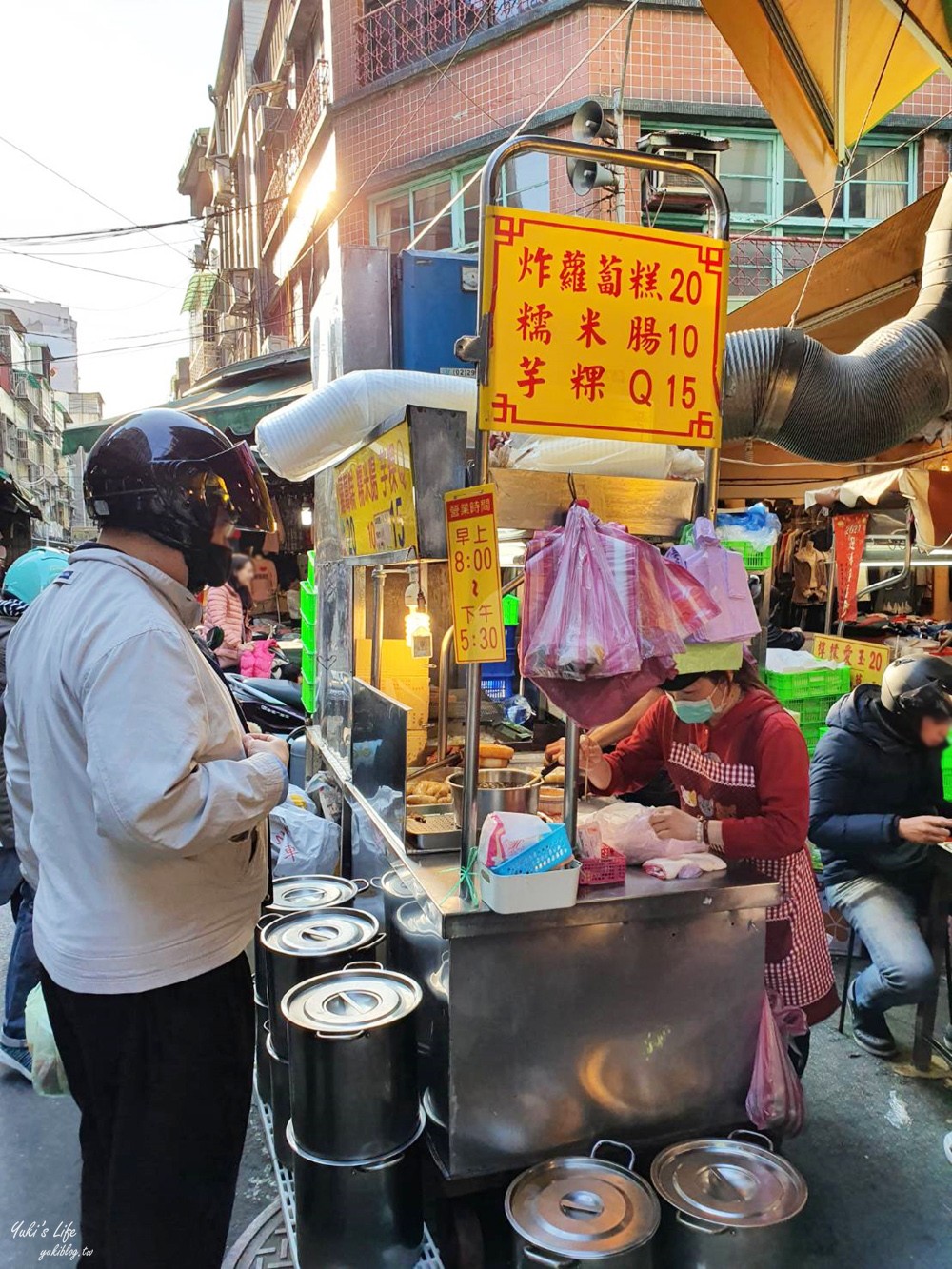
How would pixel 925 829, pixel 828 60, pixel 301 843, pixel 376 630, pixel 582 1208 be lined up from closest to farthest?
pixel 582 1208 → pixel 925 829 → pixel 301 843 → pixel 376 630 → pixel 828 60

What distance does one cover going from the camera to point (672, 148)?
11.0 feet

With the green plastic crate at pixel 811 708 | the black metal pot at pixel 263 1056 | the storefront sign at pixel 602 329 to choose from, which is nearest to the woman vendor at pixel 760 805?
the storefront sign at pixel 602 329

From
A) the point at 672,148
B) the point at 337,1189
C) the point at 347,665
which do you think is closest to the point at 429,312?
the point at 672,148

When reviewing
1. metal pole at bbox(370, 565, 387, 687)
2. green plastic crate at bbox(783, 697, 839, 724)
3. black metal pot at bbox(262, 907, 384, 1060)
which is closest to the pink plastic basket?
black metal pot at bbox(262, 907, 384, 1060)

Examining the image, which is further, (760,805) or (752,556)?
(752,556)

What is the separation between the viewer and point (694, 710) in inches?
119

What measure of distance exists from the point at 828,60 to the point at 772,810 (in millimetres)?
4865

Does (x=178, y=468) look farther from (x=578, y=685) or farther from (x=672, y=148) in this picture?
(x=672, y=148)

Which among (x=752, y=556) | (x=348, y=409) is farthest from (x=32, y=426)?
(x=752, y=556)

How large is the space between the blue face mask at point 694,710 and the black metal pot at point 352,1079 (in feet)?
4.55

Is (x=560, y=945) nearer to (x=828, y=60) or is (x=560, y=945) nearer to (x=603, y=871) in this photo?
(x=603, y=871)

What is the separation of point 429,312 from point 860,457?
8.75ft

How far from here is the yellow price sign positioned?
93.3 inches

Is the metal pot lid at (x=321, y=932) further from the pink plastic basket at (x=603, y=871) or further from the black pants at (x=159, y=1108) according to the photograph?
the pink plastic basket at (x=603, y=871)
